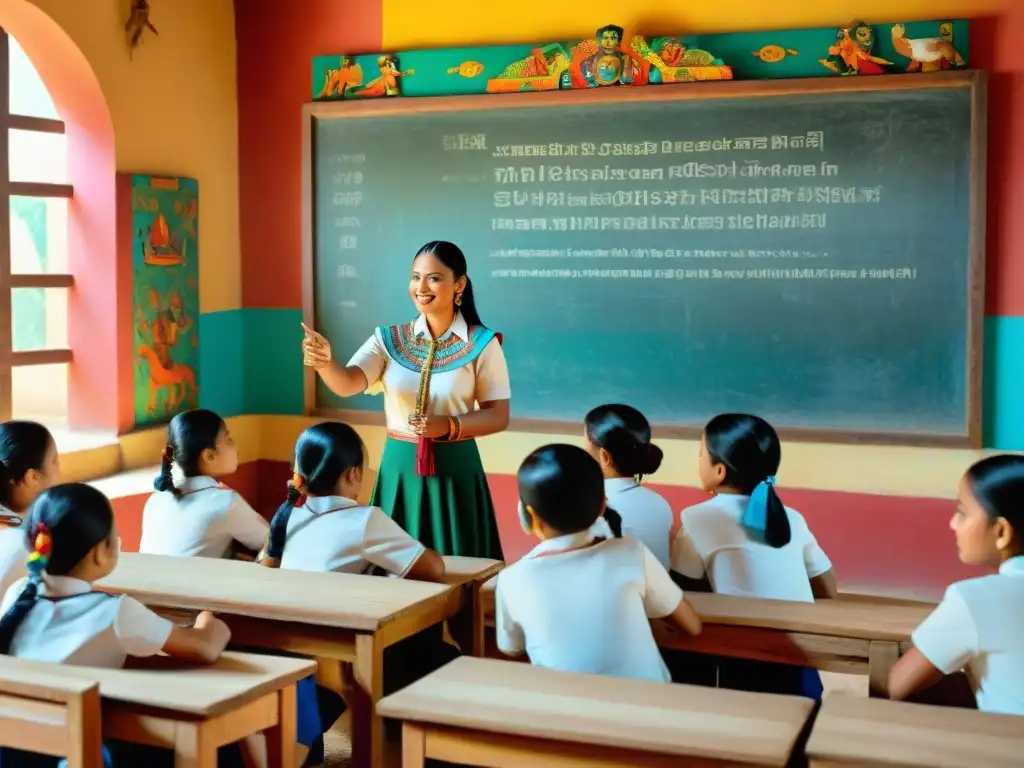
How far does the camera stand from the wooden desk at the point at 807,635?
230 centimetres

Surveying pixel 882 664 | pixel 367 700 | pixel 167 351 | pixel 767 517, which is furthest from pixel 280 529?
pixel 167 351

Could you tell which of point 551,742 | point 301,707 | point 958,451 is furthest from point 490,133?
point 551,742

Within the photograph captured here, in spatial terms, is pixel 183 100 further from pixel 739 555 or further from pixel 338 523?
pixel 739 555

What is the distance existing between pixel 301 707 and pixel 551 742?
2.72ft

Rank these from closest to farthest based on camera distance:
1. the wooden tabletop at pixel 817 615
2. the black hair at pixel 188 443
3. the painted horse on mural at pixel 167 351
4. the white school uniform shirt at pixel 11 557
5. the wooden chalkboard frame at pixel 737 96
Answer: the wooden tabletop at pixel 817 615
the white school uniform shirt at pixel 11 557
the black hair at pixel 188 443
the wooden chalkboard frame at pixel 737 96
the painted horse on mural at pixel 167 351

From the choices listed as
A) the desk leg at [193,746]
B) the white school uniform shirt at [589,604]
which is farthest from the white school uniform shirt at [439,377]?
the desk leg at [193,746]

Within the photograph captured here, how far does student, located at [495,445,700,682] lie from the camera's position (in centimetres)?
211

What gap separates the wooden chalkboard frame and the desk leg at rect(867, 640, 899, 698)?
86.4 inches

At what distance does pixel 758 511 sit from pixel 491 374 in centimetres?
100

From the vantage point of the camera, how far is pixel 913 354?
4348 mm

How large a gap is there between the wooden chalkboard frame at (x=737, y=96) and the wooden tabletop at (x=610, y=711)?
8.70 feet

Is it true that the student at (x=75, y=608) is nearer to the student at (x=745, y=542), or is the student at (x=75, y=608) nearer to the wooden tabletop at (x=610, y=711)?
the wooden tabletop at (x=610, y=711)

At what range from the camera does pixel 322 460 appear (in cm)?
269

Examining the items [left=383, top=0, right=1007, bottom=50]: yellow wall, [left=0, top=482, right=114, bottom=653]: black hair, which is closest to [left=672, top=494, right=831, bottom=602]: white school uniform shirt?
[left=0, top=482, right=114, bottom=653]: black hair
